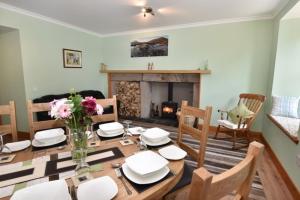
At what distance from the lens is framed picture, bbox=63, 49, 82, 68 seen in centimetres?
391

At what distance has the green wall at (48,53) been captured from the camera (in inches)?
123

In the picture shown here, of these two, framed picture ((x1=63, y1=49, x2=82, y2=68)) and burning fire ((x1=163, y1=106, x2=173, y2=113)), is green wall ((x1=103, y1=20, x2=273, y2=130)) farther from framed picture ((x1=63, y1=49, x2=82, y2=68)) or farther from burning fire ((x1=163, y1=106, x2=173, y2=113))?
framed picture ((x1=63, y1=49, x2=82, y2=68))

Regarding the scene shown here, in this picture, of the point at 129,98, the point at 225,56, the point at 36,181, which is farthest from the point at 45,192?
the point at 129,98

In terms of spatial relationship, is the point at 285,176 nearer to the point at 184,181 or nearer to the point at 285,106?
the point at 285,106

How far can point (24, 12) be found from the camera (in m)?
3.05

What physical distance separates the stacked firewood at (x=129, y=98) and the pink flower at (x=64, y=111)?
3728 mm

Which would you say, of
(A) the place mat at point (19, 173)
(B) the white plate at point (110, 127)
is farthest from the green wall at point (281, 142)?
(A) the place mat at point (19, 173)

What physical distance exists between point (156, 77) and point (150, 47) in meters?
0.77

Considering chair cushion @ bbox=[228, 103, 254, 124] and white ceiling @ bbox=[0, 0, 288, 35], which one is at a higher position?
white ceiling @ bbox=[0, 0, 288, 35]

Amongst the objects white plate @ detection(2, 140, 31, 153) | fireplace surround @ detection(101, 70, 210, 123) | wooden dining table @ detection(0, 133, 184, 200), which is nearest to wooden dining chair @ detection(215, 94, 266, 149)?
fireplace surround @ detection(101, 70, 210, 123)

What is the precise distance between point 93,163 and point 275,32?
3612 mm

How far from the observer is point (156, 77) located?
172 inches

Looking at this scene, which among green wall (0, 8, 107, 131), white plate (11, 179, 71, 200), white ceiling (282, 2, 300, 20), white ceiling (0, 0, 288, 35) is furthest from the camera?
green wall (0, 8, 107, 131)

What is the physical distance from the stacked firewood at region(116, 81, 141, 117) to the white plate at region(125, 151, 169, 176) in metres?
3.69
